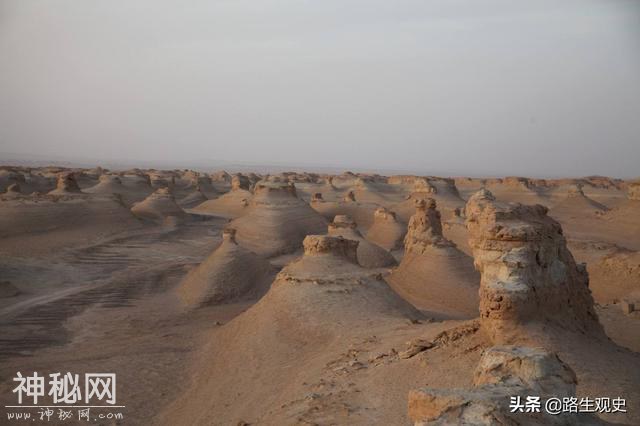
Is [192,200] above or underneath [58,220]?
above

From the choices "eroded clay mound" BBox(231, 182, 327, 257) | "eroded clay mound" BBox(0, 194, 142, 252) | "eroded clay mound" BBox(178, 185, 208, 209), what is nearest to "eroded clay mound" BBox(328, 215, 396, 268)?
"eroded clay mound" BBox(231, 182, 327, 257)

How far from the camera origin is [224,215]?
31.5 meters

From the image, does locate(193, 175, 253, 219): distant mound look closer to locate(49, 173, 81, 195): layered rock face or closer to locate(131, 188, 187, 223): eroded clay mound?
locate(131, 188, 187, 223): eroded clay mound

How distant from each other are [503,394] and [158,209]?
26.8 metres

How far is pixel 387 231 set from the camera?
74.0ft

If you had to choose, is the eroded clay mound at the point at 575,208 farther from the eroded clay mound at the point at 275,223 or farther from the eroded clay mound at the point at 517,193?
the eroded clay mound at the point at 275,223

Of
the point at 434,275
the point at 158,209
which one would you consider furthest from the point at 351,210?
the point at 434,275

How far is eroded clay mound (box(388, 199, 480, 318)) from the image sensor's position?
13.1 m

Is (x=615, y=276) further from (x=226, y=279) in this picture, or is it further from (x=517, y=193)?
(x=517, y=193)

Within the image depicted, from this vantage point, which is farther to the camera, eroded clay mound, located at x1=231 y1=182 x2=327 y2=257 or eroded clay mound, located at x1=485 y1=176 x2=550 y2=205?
eroded clay mound, located at x1=485 y1=176 x2=550 y2=205

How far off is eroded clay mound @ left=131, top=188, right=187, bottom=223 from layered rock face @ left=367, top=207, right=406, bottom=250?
1137 cm


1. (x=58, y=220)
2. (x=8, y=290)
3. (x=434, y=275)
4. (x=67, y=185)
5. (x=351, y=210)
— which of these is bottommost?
(x=8, y=290)

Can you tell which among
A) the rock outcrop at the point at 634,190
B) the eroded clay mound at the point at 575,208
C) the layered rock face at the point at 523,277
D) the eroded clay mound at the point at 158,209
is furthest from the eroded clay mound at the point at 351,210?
the layered rock face at the point at 523,277

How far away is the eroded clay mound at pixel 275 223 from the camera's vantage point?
21.0 m
